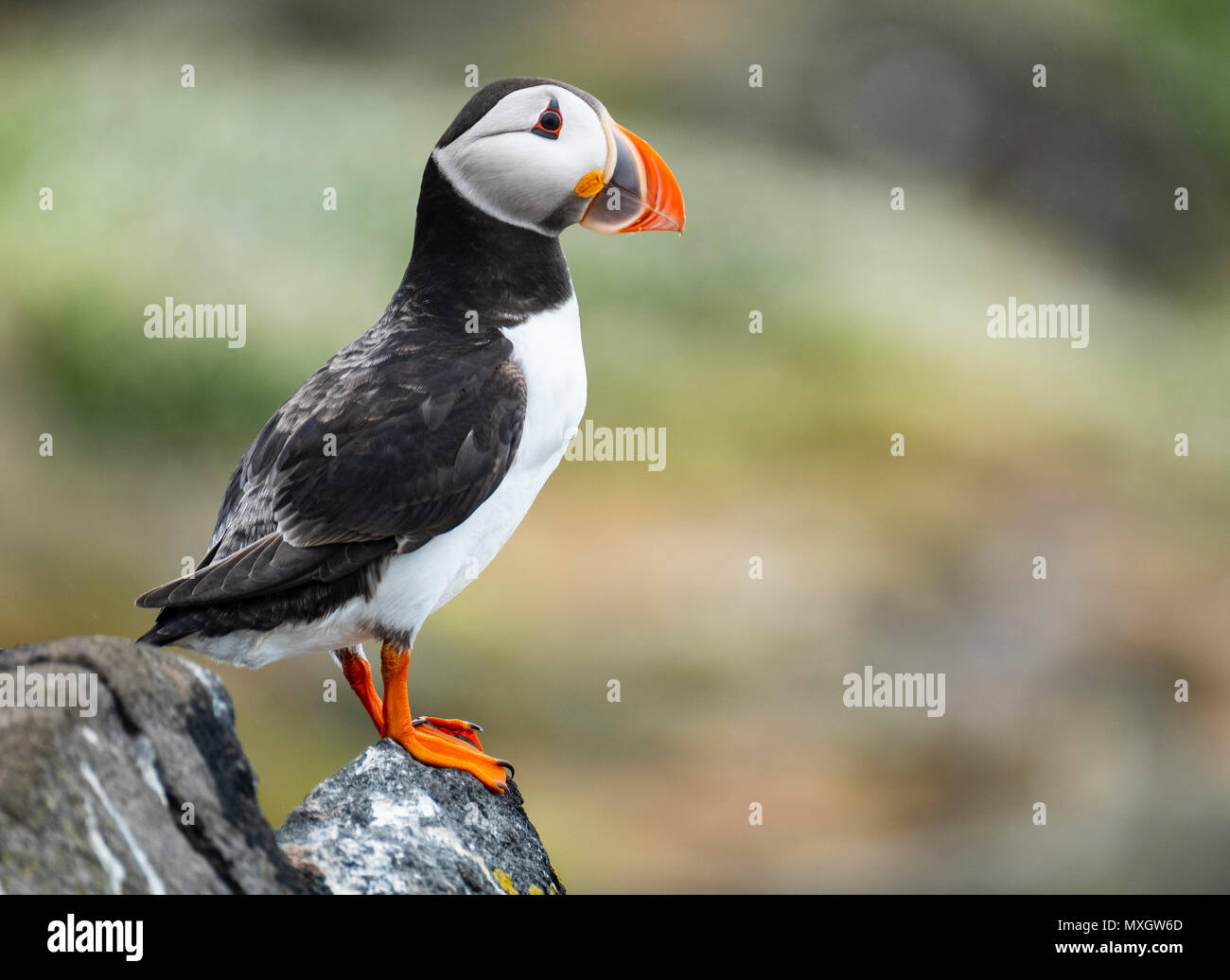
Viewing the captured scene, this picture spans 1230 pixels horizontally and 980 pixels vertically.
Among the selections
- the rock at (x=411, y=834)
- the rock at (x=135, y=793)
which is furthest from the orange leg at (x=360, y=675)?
the rock at (x=135, y=793)

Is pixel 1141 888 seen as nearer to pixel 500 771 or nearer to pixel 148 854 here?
pixel 500 771

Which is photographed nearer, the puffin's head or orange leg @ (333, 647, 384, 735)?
the puffin's head

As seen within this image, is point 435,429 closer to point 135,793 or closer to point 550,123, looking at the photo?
point 550,123

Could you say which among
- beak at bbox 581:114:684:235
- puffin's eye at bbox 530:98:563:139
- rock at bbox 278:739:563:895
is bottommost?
rock at bbox 278:739:563:895

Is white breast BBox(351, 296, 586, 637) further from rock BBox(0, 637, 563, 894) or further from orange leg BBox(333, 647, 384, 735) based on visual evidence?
rock BBox(0, 637, 563, 894)

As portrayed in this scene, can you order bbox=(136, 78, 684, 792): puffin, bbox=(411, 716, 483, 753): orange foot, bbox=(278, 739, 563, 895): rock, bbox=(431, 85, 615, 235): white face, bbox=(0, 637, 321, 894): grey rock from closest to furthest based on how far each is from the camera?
bbox=(0, 637, 321, 894): grey rock, bbox=(278, 739, 563, 895): rock, bbox=(136, 78, 684, 792): puffin, bbox=(431, 85, 615, 235): white face, bbox=(411, 716, 483, 753): orange foot

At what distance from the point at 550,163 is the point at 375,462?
1.31m

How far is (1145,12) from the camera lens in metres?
19.8

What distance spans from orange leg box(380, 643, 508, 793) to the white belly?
12cm

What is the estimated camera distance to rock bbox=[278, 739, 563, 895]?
14.2 feet

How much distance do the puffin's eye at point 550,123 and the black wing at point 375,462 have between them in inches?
30.8

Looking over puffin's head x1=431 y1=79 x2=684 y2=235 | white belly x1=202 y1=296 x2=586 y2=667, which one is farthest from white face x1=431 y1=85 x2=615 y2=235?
white belly x1=202 y1=296 x2=586 y2=667

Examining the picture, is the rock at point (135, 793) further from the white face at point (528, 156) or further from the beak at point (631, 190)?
the beak at point (631, 190)

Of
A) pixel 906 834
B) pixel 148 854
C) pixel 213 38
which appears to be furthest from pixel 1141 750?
pixel 213 38
